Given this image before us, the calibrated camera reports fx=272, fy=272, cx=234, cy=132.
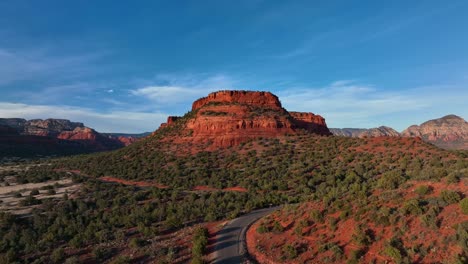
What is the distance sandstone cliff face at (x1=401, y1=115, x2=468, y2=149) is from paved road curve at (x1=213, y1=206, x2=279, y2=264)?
142286mm

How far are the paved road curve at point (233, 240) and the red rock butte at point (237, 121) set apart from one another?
118 ft

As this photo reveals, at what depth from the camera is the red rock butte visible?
60.8 metres

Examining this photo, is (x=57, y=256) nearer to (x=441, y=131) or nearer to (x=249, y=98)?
(x=249, y=98)

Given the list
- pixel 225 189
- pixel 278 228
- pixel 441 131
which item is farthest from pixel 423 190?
pixel 441 131

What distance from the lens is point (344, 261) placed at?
13812 millimetres

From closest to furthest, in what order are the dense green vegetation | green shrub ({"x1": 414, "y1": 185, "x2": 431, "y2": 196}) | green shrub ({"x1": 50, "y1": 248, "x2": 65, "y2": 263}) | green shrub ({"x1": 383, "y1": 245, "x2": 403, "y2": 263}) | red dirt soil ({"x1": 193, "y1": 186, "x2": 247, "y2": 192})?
1. green shrub ({"x1": 383, "y1": 245, "x2": 403, "y2": 263})
2. green shrub ({"x1": 414, "y1": 185, "x2": 431, "y2": 196})
3. green shrub ({"x1": 50, "y1": 248, "x2": 65, "y2": 263})
4. the dense green vegetation
5. red dirt soil ({"x1": 193, "y1": 186, "x2": 247, "y2": 192})

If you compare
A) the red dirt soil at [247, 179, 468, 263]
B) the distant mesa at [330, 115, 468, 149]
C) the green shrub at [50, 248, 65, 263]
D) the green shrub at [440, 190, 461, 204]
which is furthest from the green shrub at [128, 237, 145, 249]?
the distant mesa at [330, 115, 468, 149]

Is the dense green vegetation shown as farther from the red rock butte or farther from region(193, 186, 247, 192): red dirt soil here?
the red rock butte

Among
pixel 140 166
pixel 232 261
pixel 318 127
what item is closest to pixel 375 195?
pixel 232 261

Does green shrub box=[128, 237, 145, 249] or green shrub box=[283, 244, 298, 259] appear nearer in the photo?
green shrub box=[283, 244, 298, 259]

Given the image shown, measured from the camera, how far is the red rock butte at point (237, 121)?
60.8m

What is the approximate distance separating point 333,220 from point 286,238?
317cm

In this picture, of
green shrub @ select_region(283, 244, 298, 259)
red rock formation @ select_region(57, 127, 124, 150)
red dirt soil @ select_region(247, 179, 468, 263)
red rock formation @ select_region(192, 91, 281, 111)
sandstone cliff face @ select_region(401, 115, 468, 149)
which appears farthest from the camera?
red rock formation @ select_region(57, 127, 124, 150)

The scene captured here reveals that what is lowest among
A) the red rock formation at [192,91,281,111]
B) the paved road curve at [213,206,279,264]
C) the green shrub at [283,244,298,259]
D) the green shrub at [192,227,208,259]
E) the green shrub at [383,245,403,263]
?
the paved road curve at [213,206,279,264]
